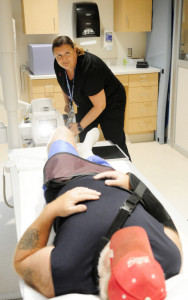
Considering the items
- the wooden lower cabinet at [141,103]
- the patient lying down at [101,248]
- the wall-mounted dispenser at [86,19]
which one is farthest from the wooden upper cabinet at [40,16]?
the patient lying down at [101,248]

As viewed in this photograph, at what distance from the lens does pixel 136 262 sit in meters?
0.88

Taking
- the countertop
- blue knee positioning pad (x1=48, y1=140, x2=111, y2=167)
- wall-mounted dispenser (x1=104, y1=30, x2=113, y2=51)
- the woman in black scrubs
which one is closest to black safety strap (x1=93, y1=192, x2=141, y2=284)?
blue knee positioning pad (x1=48, y1=140, x2=111, y2=167)

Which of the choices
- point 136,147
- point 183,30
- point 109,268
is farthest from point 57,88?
point 109,268

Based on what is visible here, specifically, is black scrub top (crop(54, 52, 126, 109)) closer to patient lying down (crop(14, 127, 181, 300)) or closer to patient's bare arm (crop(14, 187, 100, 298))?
patient lying down (crop(14, 127, 181, 300))

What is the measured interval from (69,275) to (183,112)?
10.6 feet

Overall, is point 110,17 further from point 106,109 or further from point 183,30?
point 106,109

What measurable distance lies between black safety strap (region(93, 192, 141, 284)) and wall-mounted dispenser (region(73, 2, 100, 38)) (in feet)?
11.3

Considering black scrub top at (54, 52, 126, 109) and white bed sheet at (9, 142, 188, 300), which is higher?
black scrub top at (54, 52, 126, 109)

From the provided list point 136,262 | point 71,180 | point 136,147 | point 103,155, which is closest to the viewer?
point 136,262

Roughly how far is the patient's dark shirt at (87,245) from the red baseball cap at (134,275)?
16cm

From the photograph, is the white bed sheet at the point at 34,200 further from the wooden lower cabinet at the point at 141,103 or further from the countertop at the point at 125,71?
the wooden lower cabinet at the point at 141,103

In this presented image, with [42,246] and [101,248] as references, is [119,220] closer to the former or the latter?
[101,248]

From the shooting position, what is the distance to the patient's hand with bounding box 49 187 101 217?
121cm

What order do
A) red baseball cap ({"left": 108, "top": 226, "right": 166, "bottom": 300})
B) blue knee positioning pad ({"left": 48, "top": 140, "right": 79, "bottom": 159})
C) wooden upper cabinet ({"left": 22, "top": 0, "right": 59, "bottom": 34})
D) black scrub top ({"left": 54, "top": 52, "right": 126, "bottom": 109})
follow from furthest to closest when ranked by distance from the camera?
1. wooden upper cabinet ({"left": 22, "top": 0, "right": 59, "bottom": 34})
2. black scrub top ({"left": 54, "top": 52, "right": 126, "bottom": 109})
3. blue knee positioning pad ({"left": 48, "top": 140, "right": 79, "bottom": 159})
4. red baseball cap ({"left": 108, "top": 226, "right": 166, "bottom": 300})
